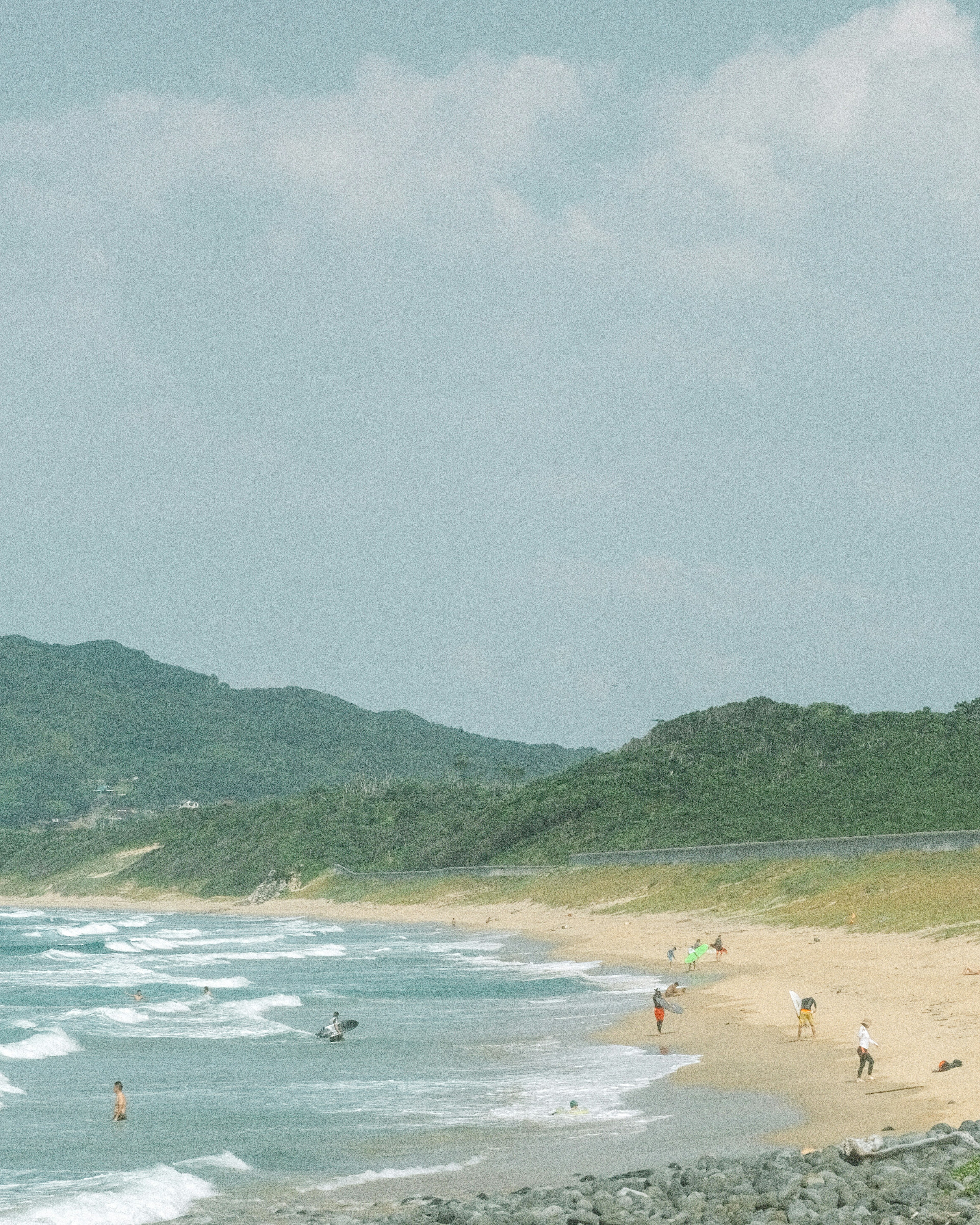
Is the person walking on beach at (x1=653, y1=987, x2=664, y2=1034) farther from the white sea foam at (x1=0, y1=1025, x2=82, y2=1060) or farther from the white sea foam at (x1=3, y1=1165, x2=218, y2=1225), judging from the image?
the white sea foam at (x1=3, y1=1165, x2=218, y2=1225)

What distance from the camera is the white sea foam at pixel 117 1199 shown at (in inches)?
777

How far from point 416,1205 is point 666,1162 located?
3.88 meters

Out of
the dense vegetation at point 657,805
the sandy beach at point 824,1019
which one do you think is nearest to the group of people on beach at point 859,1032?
the sandy beach at point 824,1019

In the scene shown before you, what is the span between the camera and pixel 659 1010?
3475 centimetres

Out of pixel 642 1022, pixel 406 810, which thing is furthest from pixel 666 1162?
pixel 406 810

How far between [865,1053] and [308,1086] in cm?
1180

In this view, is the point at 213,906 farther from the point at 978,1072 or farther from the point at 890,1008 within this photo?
the point at 978,1072

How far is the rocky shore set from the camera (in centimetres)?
1490

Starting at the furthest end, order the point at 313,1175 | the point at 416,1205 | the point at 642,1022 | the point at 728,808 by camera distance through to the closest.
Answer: the point at 728,808
the point at 642,1022
the point at 313,1175
the point at 416,1205

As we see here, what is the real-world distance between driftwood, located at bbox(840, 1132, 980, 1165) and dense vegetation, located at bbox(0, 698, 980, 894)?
56.6 meters

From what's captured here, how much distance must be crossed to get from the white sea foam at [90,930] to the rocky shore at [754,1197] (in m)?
82.8

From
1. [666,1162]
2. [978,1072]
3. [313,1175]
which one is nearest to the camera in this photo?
[666,1162]

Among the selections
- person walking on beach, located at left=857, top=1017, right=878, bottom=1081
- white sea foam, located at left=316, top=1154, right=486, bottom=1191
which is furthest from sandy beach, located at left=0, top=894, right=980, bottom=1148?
white sea foam, located at left=316, top=1154, right=486, bottom=1191

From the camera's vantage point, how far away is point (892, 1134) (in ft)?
64.5
